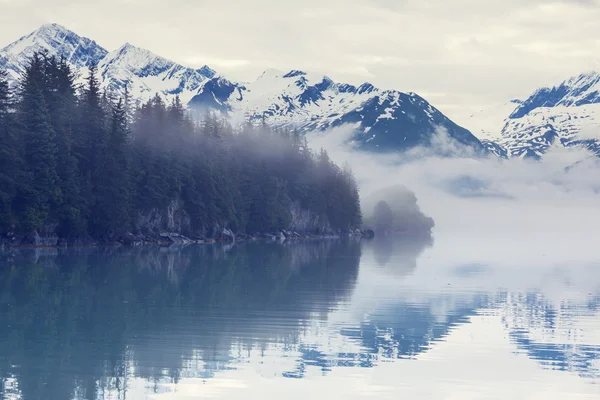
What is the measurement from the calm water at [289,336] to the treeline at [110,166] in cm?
2828

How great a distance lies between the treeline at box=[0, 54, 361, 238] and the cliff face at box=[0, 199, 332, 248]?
0.50m

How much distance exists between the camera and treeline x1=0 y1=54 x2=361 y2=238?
93375 millimetres

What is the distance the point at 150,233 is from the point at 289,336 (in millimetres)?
92556

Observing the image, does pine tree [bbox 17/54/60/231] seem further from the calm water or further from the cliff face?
the calm water

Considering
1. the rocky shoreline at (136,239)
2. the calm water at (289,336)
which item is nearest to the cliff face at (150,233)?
the rocky shoreline at (136,239)

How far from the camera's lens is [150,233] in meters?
126

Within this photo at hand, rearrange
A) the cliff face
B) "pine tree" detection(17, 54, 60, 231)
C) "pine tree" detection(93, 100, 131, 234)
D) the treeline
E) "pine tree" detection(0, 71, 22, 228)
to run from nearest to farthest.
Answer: "pine tree" detection(0, 71, 22, 228) → "pine tree" detection(17, 54, 60, 231) → the treeline → the cliff face → "pine tree" detection(93, 100, 131, 234)

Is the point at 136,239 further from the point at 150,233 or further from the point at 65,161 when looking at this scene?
the point at 65,161

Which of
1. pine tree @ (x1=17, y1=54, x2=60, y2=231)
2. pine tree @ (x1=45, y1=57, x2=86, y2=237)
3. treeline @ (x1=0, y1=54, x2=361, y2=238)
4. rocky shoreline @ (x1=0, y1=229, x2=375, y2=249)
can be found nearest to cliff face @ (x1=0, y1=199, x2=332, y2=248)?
rocky shoreline @ (x1=0, y1=229, x2=375, y2=249)

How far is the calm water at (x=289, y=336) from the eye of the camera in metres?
25.8

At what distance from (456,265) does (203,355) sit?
63117 mm

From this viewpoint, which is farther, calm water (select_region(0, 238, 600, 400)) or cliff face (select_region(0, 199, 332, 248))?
cliff face (select_region(0, 199, 332, 248))

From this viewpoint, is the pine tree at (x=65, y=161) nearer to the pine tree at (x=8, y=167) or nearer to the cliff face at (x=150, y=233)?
the cliff face at (x=150, y=233)

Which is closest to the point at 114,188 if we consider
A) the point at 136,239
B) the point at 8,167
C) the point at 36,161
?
the point at 136,239
